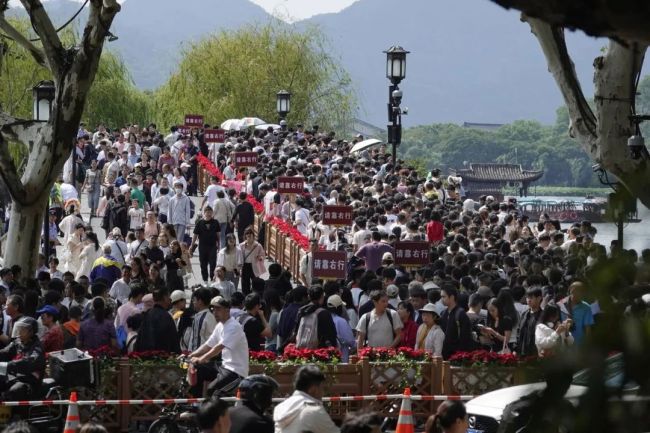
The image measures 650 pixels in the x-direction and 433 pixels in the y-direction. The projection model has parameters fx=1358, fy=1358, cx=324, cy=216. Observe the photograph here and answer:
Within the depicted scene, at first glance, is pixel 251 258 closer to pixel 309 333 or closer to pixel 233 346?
pixel 309 333

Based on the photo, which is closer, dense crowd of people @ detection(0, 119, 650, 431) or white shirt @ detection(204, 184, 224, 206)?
dense crowd of people @ detection(0, 119, 650, 431)

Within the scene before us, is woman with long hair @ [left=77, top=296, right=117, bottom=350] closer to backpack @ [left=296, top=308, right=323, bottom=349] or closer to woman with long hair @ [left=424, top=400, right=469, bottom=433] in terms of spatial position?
backpack @ [left=296, top=308, right=323, bottom=349]

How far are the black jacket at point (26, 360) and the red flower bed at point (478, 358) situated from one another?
12.8 ft

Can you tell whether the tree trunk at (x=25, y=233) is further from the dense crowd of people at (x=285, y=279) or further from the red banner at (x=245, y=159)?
the red banner at (x=245, y=159)

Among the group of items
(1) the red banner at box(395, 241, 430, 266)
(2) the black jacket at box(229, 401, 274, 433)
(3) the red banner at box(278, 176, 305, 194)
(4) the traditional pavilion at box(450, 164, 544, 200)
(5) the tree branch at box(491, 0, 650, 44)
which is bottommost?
(2) the black jacket at box(229, 401, 274, 433)

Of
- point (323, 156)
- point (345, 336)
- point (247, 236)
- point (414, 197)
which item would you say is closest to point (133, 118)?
point (323, 156)

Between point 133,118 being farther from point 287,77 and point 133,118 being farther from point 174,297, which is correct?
point 174,297

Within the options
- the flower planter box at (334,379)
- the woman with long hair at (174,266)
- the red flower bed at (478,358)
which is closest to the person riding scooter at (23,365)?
the flower planter box at (334,379)

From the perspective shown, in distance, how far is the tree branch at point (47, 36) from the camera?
16047mm

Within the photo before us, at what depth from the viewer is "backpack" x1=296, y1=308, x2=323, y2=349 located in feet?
43.2

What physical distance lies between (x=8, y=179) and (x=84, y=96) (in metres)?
1.36

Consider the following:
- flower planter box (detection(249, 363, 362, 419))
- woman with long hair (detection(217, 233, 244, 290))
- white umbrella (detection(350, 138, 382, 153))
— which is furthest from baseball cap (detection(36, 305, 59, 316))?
white umbrella (detection(350, 138, 382, 153))

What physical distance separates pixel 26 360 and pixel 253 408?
13.3 ft

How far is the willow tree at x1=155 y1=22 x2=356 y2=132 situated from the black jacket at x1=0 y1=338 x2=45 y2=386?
148ft
